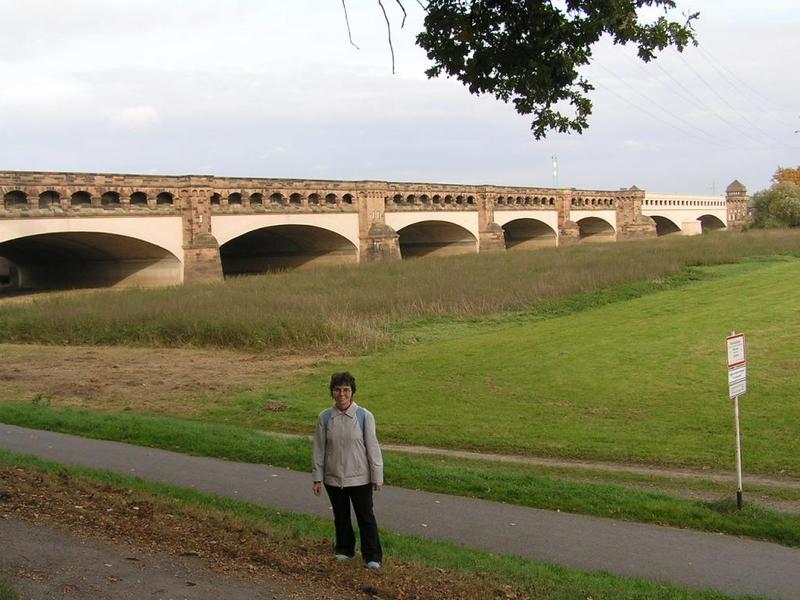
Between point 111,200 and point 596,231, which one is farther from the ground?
point 596,231

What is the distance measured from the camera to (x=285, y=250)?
58469 millimetres

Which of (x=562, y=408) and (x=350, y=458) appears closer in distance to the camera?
(x=350, y=458)

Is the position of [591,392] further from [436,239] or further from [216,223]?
[436,239]

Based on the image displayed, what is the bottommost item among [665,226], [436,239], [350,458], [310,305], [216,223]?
[350,458]

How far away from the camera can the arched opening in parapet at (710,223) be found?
112 m

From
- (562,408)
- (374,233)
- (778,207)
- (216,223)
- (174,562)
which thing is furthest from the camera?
(778,207)

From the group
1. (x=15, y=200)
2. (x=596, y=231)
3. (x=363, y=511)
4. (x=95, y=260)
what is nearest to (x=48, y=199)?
(x=15, y=200)

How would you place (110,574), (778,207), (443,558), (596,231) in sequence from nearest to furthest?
1. (110,574)
2. (443,558)
3. (778,207)
4. (596,231)

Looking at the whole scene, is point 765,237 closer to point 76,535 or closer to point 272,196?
point 272,196

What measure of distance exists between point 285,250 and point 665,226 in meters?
65.5

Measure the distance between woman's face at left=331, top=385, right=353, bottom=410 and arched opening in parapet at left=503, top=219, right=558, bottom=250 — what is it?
75.6 m

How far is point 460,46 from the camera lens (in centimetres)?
841

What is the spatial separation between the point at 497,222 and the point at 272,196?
2592 cm

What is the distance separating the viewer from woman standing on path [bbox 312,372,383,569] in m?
6.23
